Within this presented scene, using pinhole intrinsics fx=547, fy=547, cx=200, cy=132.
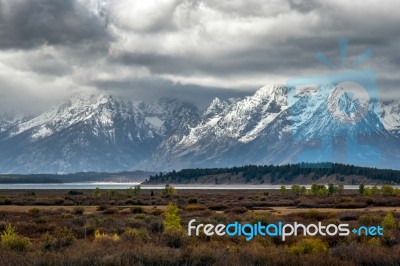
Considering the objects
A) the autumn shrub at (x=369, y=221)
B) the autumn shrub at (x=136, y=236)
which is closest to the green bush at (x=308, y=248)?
the autumn shrub at (x=136, y=236)

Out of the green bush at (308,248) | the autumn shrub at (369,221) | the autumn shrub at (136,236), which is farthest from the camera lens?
the autumn shrub at (369,221)

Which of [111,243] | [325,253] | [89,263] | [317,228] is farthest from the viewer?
[317,228]

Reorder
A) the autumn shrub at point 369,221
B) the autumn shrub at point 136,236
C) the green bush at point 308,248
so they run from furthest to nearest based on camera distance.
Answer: the autumn shrub at point 369,221 < the autumn shrub at point 136,236 < the green bush at point 308,248

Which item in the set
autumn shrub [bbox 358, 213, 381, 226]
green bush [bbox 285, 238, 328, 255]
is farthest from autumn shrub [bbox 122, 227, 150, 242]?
autumn shrub [bbox 358, 213, 381, 226]

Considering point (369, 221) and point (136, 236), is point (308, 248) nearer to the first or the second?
point (136, 236)

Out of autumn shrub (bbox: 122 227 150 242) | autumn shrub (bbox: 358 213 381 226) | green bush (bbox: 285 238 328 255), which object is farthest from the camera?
autumn shrub (bbox: 358 213 381 226)

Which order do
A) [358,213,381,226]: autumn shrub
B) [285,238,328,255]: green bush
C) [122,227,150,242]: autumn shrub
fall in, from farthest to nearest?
[358,213,381,226]: autumn shrub
[122,227,150,242]: autumn shrub
[285,238,328,255]: green bush

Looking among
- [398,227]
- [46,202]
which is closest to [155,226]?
[398,227]

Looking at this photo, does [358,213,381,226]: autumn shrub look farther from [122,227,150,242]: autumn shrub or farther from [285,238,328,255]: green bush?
[122,227,150,242]: autumn shrub

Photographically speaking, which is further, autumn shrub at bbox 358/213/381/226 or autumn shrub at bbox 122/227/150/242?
autumn shrub at bbox 358/213/381/226

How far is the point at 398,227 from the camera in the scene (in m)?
31.0

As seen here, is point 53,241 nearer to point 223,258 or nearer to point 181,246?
point 181,246

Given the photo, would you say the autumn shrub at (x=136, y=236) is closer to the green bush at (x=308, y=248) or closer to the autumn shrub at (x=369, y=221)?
the green bush at (x=308, y=248)

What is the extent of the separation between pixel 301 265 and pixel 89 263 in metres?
6.74
